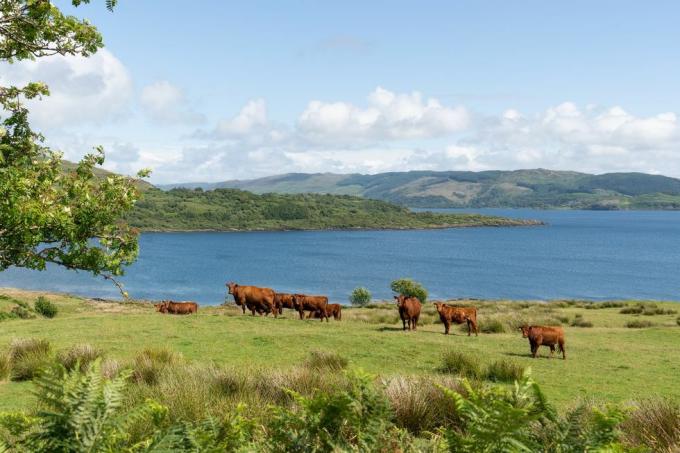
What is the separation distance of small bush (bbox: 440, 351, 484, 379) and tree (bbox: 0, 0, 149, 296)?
9078 millimetres

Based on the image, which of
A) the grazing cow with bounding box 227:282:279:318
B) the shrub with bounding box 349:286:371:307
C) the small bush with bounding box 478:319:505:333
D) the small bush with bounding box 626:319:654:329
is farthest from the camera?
the shrub with bounding box 349:286:371:307

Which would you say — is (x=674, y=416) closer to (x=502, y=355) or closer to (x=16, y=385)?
(x=502, y=355)

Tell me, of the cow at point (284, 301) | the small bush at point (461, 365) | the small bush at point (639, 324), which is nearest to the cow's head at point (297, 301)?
the cow at point (284, 301)

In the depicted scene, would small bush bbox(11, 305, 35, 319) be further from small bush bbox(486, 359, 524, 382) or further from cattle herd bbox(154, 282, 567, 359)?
small bush bbox(486, 359, 524, 382)

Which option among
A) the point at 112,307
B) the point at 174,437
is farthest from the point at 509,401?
the point at 112,307

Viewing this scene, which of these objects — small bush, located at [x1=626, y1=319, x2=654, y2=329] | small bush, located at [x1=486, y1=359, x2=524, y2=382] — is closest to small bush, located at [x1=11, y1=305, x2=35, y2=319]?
small bush, located at [x1=486, y1=359, x2=524, y2=382]

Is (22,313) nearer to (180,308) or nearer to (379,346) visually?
(180,308)

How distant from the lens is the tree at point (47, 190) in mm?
8898

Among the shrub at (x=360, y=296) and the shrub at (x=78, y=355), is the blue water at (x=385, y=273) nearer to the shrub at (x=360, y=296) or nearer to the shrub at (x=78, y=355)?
the shrub at (x=360, y=296)

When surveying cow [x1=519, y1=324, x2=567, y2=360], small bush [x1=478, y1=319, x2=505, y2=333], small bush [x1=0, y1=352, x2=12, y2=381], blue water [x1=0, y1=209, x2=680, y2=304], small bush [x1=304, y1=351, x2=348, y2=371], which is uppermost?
small bush [x1=0, y1=352, x2=12, y2=381]

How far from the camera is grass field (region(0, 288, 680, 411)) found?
14.4 m

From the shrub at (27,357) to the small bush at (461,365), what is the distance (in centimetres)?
1035

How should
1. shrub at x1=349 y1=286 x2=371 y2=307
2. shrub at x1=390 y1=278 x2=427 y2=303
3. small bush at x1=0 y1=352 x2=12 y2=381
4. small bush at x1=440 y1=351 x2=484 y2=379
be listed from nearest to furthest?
small bush at x1=0 y1=352 x2=12 y2=381
small bush at x1=440 y1=351 x2=484 y2=379
shrub at x1=390 y1=278 x2=427 y2=303
shrub at x1=349 y1=286 x2=371 y2=307

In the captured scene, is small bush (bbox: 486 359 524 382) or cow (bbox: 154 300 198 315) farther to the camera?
cow (bbox: 154 300 198 315)
